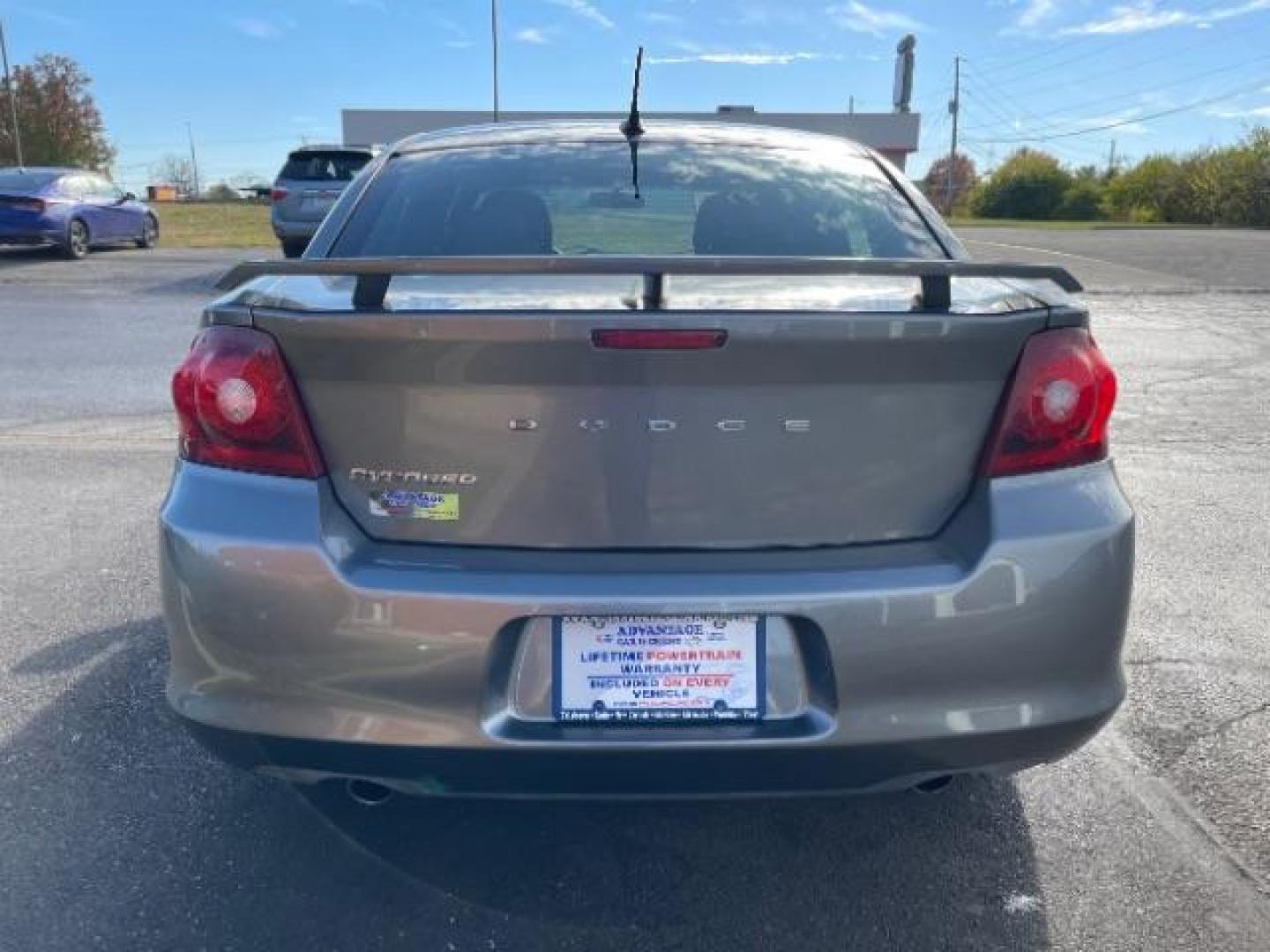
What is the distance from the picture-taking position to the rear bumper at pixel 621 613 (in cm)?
188

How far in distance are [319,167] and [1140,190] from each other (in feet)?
131

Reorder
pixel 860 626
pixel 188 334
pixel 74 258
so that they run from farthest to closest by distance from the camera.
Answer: pixel 74 258 < pixel 188 334 < pixel 860 626

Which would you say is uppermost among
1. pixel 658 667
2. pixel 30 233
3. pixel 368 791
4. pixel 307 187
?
pixel 307 187

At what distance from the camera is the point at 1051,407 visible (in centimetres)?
201

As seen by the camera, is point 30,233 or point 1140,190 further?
point 1140,190

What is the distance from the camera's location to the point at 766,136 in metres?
3.28

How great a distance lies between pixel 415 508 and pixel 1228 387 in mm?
7821

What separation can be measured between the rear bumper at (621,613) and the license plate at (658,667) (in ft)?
0.09

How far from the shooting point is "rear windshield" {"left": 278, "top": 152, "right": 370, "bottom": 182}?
1530 centimetres

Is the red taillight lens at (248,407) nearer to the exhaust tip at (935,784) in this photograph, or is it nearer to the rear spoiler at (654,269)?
the rear spoiler at (654,269)

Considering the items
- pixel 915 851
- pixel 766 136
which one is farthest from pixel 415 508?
pixel 766 136

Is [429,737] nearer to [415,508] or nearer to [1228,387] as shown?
[415,508]

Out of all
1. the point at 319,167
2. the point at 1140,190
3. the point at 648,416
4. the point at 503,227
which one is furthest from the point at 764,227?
the point at 1140,190

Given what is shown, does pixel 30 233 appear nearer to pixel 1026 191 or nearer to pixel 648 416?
pixel 648 416
